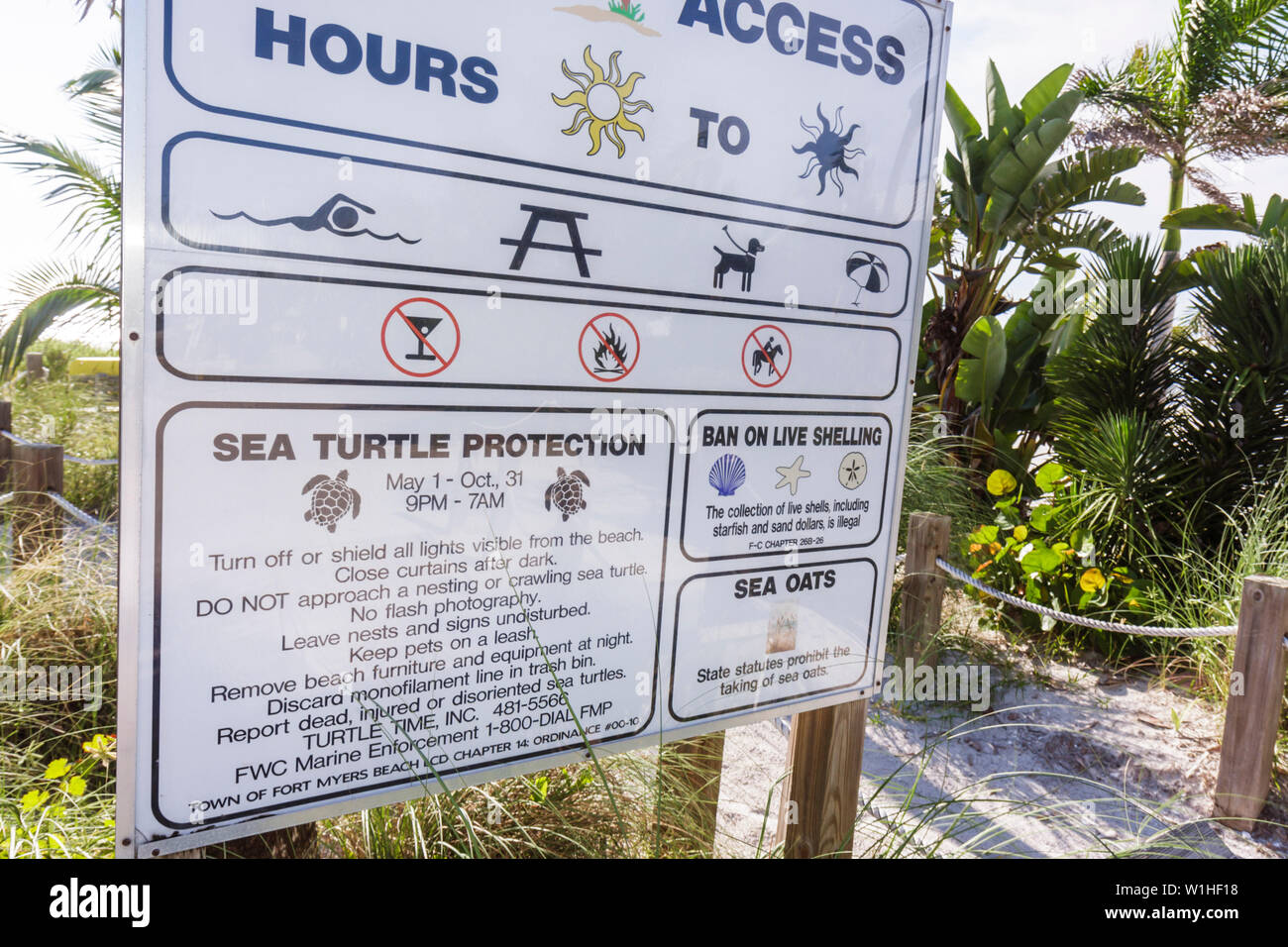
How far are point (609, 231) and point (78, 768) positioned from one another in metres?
2.45

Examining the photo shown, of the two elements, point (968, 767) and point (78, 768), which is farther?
point (968, 767)

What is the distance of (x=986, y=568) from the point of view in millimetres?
5656

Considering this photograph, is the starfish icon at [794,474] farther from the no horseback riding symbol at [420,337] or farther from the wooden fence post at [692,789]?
the no horseback riding symbol at [420,337]

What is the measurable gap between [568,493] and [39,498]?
391cm

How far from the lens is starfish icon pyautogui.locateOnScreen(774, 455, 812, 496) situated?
214 cm

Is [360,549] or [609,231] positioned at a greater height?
A: [609,231]

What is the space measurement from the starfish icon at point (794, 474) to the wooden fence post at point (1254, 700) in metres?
2.65

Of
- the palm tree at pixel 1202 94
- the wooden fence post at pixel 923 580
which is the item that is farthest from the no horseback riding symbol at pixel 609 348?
the palm tree at pixel 1202 94

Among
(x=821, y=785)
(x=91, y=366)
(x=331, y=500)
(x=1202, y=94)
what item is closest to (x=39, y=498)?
(x=331, y=500)

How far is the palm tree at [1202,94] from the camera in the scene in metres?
10.1

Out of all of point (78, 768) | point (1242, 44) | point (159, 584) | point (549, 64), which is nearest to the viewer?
point (159, 584)

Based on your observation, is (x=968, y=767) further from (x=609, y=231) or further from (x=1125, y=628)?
(x=609, y=231)

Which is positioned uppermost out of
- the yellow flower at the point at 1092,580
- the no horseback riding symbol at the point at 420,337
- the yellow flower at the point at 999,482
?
the no horseback riding symbol at the point at 420,337
